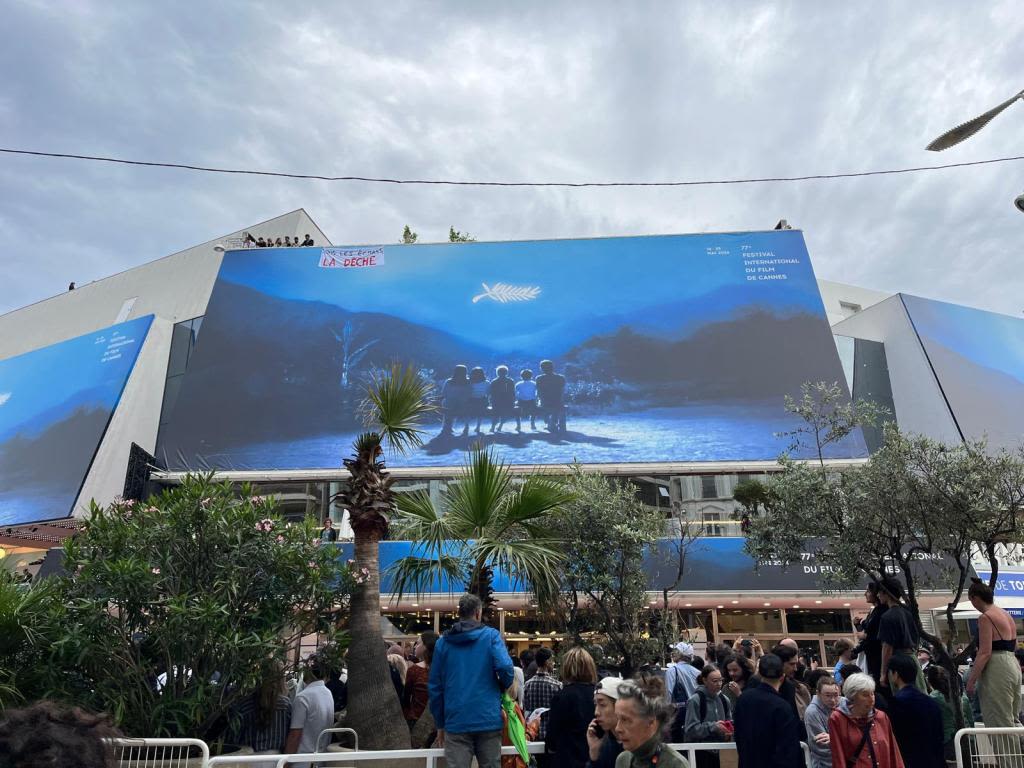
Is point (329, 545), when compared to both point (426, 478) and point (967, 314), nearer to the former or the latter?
point (426, 478)

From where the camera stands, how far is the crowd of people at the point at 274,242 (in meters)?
24.4

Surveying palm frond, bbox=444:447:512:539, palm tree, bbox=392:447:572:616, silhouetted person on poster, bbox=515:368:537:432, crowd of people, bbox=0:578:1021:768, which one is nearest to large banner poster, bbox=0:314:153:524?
silhouetted person on poster, bbox=515:368:537:432

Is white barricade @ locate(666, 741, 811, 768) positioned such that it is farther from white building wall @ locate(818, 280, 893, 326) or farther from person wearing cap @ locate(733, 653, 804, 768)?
white building wall @ locate(818, 280, 893, 326)

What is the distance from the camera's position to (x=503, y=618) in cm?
1777

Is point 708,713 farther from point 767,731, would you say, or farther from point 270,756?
point 270,756

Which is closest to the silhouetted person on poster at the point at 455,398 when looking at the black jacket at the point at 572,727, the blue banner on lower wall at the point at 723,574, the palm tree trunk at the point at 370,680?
the blue banner on lower wall at the point at 723,574

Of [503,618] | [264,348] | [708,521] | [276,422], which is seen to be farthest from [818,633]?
[264,348]

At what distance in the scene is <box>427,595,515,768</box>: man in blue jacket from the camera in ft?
16.7

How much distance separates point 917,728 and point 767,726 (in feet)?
4.53

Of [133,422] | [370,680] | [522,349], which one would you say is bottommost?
[370,680]

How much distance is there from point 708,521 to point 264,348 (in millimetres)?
13508

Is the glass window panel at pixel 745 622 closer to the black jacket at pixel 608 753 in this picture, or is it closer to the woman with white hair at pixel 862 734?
the woman with white hair at pixel 862 734

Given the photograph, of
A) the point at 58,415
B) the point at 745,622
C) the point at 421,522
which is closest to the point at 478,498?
the point at 421,522

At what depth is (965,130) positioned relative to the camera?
236 inches
